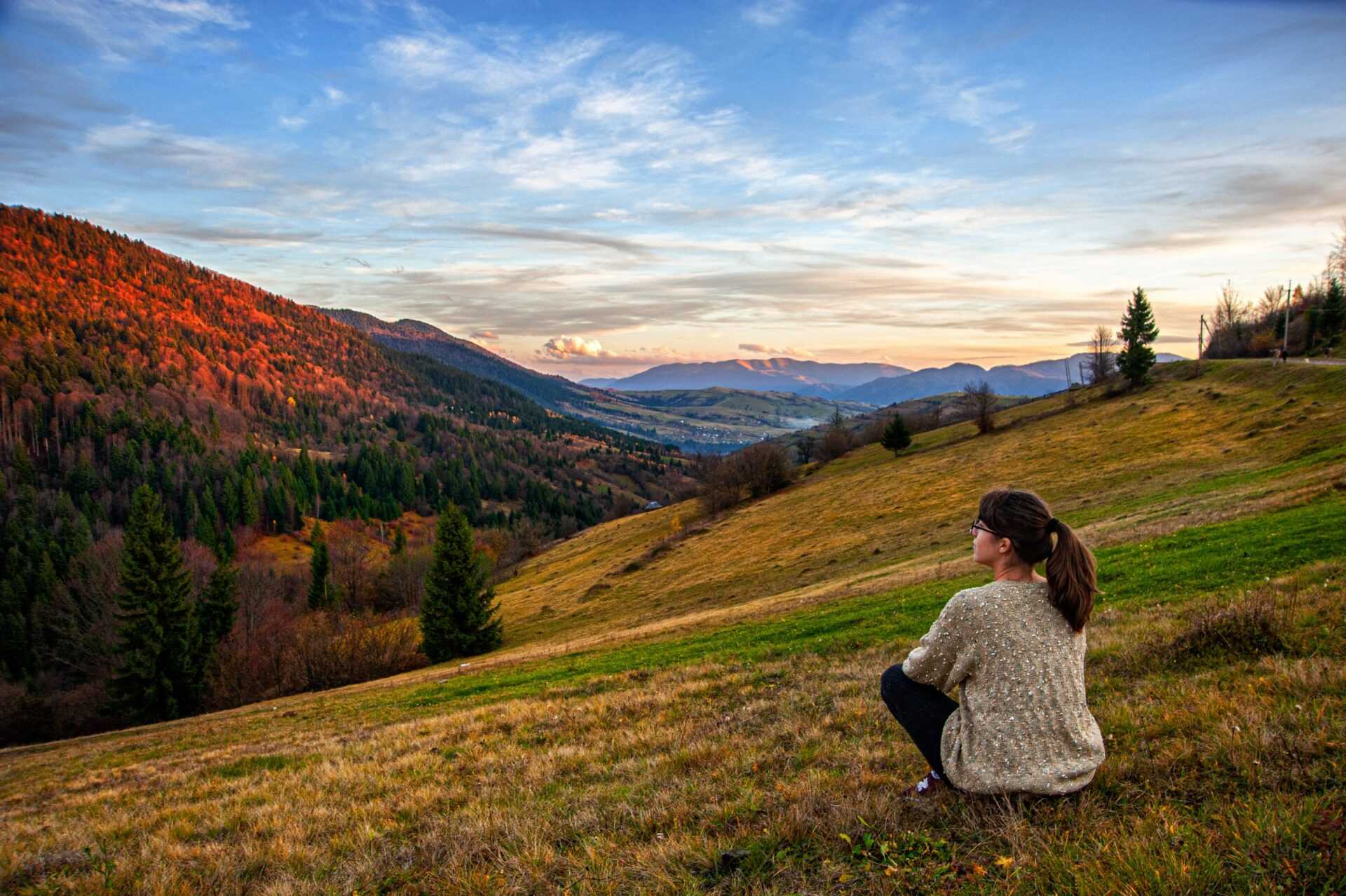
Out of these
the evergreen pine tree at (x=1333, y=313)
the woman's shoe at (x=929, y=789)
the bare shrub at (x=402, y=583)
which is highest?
the evergreen pine tree at (x=1333, y=313)

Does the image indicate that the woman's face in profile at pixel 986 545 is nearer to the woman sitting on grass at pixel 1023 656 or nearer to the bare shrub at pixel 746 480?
the woman sitting on grass at pixel 1023 656

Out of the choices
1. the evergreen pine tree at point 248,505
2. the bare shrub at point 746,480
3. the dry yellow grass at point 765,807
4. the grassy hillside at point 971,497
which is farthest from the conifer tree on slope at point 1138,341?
the evergreen pine tree at point 248,505

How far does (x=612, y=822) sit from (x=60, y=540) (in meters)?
183

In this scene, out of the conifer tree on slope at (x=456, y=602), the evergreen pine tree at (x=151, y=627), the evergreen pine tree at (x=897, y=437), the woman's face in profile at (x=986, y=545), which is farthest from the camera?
the evergreen pine tree at (x=897, y=437)

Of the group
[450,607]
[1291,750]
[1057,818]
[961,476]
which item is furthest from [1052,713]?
[961,476]

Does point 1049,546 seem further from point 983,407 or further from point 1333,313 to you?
point 1333,313

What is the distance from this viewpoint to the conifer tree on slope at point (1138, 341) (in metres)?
74.8

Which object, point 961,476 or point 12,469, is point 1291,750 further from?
point 12,469

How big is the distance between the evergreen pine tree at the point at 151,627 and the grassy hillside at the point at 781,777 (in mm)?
35077

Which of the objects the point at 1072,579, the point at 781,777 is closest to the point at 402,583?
the point at 781,777

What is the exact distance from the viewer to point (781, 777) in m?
6.55

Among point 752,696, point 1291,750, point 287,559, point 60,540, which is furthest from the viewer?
point 287,559

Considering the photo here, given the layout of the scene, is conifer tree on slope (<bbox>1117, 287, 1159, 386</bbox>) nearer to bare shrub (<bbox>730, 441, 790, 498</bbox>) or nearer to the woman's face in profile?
bare shrub (<bbox>730, 441, 790, 498</bbox>)

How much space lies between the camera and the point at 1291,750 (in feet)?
15.8
